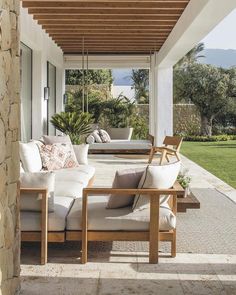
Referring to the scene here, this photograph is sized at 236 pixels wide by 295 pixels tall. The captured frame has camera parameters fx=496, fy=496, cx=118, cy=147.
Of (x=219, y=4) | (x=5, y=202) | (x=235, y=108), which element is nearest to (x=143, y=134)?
(x=235, y=108)

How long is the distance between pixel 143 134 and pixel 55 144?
30.5 ft

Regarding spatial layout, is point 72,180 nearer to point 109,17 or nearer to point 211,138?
point 109,17

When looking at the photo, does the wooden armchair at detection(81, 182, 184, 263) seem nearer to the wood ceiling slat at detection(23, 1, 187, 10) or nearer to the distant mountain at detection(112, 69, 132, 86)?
the wood ceiling slat at detection(23, 1, 187, 10)

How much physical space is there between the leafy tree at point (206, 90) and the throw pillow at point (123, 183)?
1750 centimetres

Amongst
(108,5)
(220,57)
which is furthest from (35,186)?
(220,57)

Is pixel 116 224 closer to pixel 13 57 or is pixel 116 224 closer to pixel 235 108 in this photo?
pixel 13 57

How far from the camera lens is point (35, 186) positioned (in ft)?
12.6

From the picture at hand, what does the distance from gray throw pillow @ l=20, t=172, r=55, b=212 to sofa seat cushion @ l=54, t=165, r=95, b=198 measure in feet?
2.58

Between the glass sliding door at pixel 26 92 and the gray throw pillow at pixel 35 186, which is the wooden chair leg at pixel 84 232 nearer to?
the gray throw pillow at pixel 35 186

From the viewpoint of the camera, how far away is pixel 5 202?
279 cm

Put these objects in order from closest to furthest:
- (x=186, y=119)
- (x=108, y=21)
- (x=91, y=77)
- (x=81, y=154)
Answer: (x=81, y=154) → (x=108, y=21) → (x=186, y=119) → (x=91, y=77)

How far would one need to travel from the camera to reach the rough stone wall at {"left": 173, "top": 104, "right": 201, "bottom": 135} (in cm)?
2130

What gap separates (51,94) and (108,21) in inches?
172

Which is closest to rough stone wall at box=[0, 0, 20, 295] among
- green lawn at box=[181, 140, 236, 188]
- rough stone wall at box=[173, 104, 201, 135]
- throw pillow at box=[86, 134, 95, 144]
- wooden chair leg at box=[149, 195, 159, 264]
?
wooden chair leg at box=[149, 195, 159, 264]
